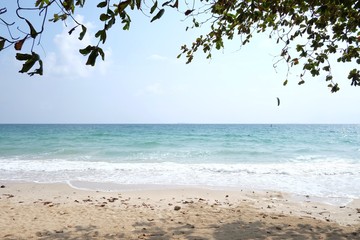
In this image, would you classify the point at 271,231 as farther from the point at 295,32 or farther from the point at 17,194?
Result: the point at 17,194

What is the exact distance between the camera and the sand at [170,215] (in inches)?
217

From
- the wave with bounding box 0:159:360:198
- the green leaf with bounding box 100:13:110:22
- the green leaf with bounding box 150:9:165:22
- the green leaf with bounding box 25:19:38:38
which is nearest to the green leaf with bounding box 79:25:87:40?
the green leaf with bounding box 100:13:110:22

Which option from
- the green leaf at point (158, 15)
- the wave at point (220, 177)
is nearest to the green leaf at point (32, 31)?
the green leaf at point (158, 15)

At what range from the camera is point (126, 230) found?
5648 millimetres

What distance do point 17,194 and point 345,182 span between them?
11.3m

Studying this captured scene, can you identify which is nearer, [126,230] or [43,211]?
[126,230]

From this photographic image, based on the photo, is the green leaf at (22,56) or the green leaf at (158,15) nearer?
the green leaf at (22,56)

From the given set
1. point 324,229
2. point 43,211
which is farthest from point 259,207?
point 43,211

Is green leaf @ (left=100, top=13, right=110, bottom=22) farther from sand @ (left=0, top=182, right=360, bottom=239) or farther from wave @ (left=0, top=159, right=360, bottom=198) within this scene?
wave @ (left=0, top=159, right=360, bottom=198)

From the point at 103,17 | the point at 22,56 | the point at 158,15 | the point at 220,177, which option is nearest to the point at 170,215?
the point at 158,15

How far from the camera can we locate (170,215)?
6.81 m

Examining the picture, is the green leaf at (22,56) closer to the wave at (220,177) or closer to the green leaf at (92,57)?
the green leaf at (92,57)

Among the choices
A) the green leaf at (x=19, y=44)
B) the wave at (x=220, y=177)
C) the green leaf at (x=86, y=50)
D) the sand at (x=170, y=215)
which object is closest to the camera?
the green leaf at (x=19, y=44)

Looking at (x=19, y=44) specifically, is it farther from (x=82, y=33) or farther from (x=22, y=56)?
(x=82, y=33)
